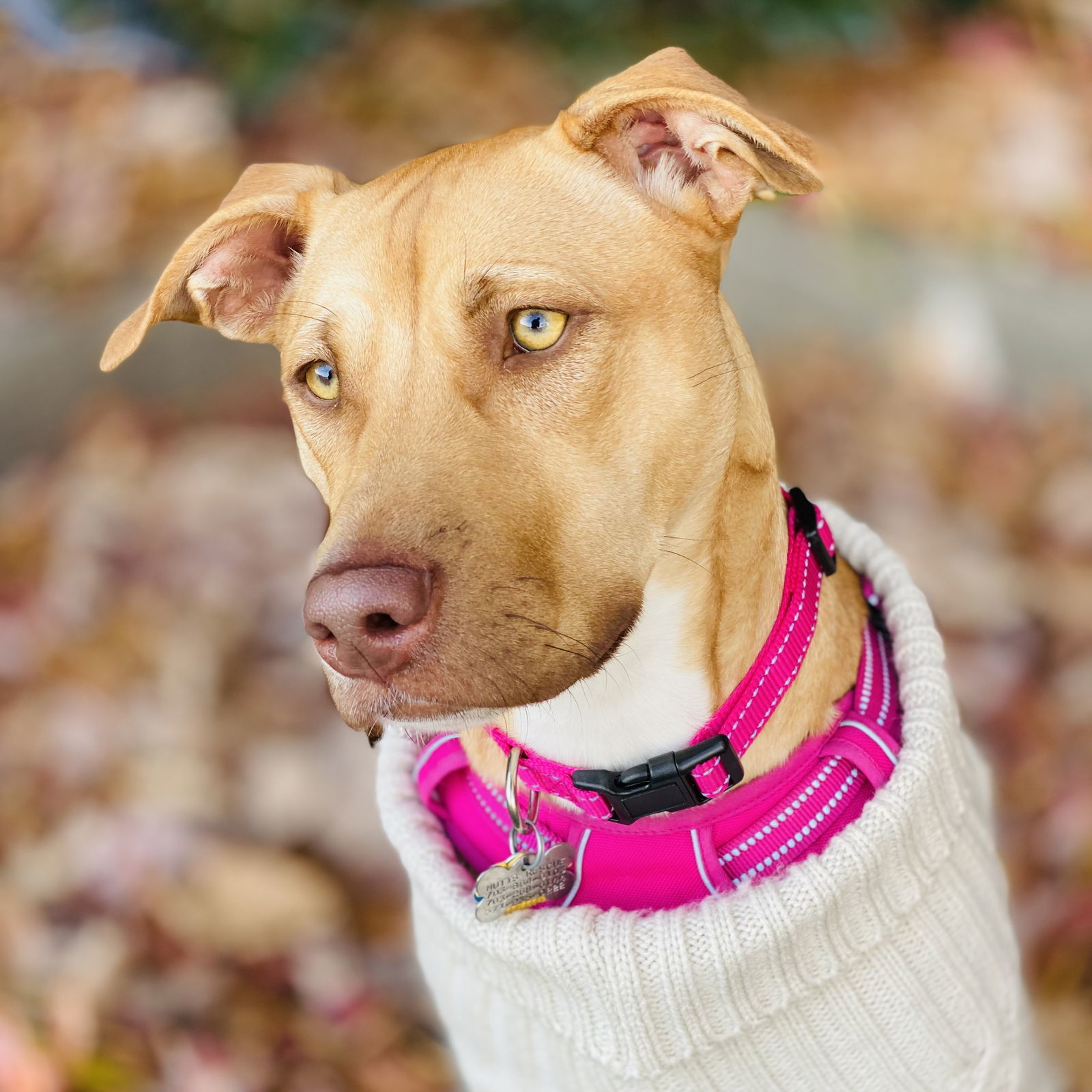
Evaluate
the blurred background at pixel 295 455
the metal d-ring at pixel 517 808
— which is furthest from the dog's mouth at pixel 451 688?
the blurred background at pixel 295 455

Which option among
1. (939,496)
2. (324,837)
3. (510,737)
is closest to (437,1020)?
(324,837)

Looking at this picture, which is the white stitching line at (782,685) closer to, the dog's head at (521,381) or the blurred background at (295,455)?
the dog's head at (521,381)

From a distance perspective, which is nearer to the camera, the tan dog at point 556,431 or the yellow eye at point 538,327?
the tan dog at point 556,431

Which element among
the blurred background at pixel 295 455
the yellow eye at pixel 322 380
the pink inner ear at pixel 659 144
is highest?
the pink inner ear at pixel 659 144

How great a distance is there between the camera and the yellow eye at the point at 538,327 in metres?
1.91

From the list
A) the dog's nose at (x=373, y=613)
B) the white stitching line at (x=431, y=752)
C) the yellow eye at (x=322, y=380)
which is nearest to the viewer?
the dog's nose at (x=373, y=613)

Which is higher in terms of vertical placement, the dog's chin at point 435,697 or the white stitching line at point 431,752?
the dog's chin at point 435,697

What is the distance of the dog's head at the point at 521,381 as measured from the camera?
1741 mm

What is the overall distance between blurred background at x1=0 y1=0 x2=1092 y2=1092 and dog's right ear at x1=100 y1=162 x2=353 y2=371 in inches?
71.6

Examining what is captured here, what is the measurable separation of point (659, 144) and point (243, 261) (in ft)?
2.89

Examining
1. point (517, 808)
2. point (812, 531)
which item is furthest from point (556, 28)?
point (517, 808)

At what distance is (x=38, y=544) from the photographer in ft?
15.8

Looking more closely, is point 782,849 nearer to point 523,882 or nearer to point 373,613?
point 523,882

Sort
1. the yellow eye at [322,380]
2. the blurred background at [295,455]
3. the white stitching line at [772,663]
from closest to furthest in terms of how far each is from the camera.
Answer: the white stitching line at [772,663], the yellow eye at [322,380], the blurred background at [295,455]
